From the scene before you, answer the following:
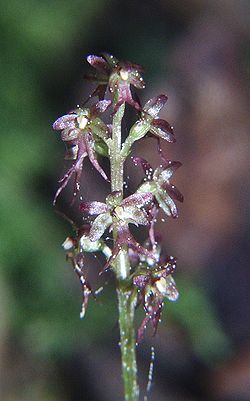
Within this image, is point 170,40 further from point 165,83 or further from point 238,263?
point 238,263

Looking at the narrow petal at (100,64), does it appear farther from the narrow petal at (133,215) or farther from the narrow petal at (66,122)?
the narrow petal at (133,215)

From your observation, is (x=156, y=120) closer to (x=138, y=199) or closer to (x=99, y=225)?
(x=138, y=199)

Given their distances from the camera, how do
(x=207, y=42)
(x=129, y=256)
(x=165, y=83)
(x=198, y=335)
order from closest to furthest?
(x=129, y=256)
(x=198, y=335)
(x=165, y=83)
(x=207, y=42)

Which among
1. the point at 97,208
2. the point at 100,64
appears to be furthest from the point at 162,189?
the point at 100,64

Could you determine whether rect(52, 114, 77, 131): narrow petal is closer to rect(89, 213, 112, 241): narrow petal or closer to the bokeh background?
rect(89, 213, 112, 241): narrow petal

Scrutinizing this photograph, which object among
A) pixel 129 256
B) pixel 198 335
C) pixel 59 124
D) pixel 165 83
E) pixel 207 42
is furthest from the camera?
pixel 207 42

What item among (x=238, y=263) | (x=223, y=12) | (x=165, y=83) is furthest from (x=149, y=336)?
(x=223, y=12)

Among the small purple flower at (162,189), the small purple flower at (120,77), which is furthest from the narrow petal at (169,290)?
the small purple flower at (120,77)

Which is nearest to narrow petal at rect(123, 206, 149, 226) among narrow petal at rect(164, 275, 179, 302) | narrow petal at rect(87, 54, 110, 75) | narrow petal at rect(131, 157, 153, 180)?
narrow petal at rect(131, 157, 153, 180)
